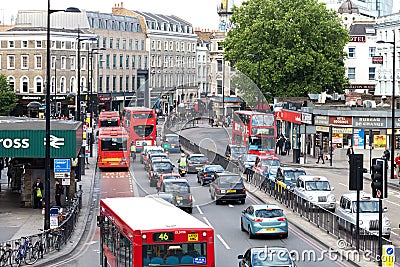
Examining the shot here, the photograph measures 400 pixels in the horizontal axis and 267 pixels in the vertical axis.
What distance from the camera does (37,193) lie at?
42.2 m

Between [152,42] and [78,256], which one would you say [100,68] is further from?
[78,256]

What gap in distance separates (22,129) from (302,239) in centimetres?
1331

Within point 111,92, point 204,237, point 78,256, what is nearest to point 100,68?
point 111,92

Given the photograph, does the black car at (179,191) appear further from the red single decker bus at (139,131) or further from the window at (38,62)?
the window at (38,62)

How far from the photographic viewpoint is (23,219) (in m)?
38.9

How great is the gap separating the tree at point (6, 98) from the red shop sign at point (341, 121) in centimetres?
4807

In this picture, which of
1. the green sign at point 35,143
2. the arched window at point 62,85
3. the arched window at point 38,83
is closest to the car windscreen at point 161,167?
the green sign at point 35,143

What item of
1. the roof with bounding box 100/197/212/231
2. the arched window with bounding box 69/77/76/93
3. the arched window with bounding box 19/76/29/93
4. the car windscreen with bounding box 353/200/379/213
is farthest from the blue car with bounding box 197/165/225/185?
the arched window with bounding box 69/77/76/93

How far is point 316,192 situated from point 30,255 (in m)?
16.6

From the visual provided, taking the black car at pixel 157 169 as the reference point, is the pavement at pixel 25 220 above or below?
below

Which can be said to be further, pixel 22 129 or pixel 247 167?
pixel 247 167

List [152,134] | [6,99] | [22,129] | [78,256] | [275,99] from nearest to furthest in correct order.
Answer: [78,256] < [22,129] < [152,134] < [275,99] < [6,99]

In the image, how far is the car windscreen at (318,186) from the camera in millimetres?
41375

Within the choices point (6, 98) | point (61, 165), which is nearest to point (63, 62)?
point (6, 98)
